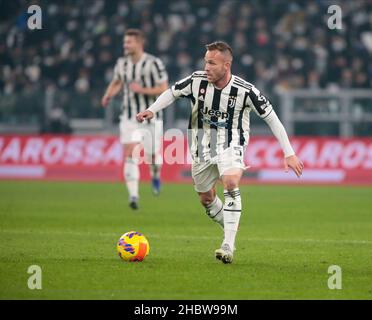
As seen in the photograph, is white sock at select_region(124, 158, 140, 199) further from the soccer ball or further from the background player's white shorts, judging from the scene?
the soccer ball

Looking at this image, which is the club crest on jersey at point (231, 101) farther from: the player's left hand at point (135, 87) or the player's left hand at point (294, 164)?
the player's left hand at point (135, 87)

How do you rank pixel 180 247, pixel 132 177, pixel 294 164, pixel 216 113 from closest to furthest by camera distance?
pixel 294 164 → pixel 216 113 → pixel 180 247 → pixel 132 177

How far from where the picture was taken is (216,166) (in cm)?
924

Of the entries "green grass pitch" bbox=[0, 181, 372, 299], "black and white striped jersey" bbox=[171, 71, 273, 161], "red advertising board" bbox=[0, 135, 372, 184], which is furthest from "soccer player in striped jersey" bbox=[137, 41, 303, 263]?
"red advertising board" bbox=[0, 135, 372, 184]

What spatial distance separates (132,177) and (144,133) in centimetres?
122

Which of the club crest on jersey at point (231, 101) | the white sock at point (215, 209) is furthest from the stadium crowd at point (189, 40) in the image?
the club crest on jersey at point (231, 101)

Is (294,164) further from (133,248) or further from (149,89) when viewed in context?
(149,89)

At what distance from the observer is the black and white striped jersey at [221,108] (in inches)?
349

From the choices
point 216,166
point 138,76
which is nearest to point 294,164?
point 216,166

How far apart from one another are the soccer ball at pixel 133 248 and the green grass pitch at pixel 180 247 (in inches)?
4.0

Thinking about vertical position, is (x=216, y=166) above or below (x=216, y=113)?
below

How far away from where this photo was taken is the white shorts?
1490 cm

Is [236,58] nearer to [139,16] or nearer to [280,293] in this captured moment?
[139,16]

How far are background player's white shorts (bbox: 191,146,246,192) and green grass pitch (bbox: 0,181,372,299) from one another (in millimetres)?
733
